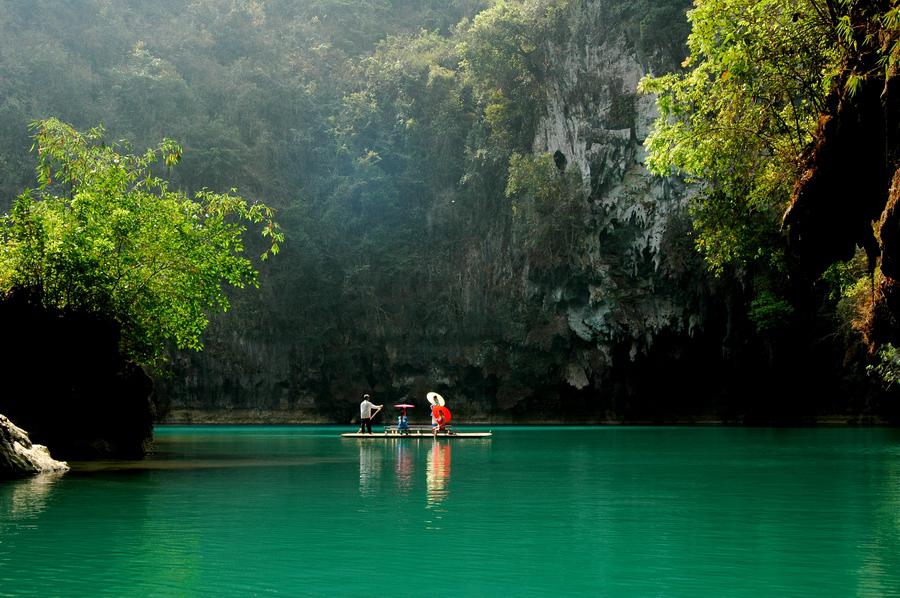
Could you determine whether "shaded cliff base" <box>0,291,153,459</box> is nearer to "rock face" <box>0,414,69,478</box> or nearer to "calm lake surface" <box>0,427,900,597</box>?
"calm lake surface" <box>0,427,900,597</box>

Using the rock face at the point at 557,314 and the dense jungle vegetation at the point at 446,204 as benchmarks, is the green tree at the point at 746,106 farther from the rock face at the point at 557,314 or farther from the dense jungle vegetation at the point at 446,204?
the rock face at the point at 557,314

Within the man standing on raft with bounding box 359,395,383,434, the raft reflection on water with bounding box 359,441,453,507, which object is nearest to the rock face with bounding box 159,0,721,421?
the man standing on raft with bounding box 359,395,383,434

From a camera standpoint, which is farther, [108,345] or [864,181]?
[108,345]

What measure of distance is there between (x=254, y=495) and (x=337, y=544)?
14.2 ft

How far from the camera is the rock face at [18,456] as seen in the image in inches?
585

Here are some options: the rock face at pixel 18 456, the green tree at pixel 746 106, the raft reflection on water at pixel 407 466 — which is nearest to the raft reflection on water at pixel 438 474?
the raft reflection on water at pixel 407 466

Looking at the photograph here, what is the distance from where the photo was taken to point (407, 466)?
1788 centimetres

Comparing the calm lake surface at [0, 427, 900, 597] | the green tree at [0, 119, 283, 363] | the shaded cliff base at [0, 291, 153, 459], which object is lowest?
the calm lake surface at [0, 427, 900, 597]

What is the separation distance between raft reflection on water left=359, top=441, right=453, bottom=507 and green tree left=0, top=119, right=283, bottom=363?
5193mm

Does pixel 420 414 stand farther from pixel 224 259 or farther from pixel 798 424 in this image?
pixel 224 259

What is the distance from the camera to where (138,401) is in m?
21.5

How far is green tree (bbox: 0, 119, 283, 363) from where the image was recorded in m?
19.2

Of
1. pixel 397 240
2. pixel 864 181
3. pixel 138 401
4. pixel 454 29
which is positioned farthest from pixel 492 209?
pixel 864 181

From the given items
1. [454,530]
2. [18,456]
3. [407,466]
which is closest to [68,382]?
[18,456]
